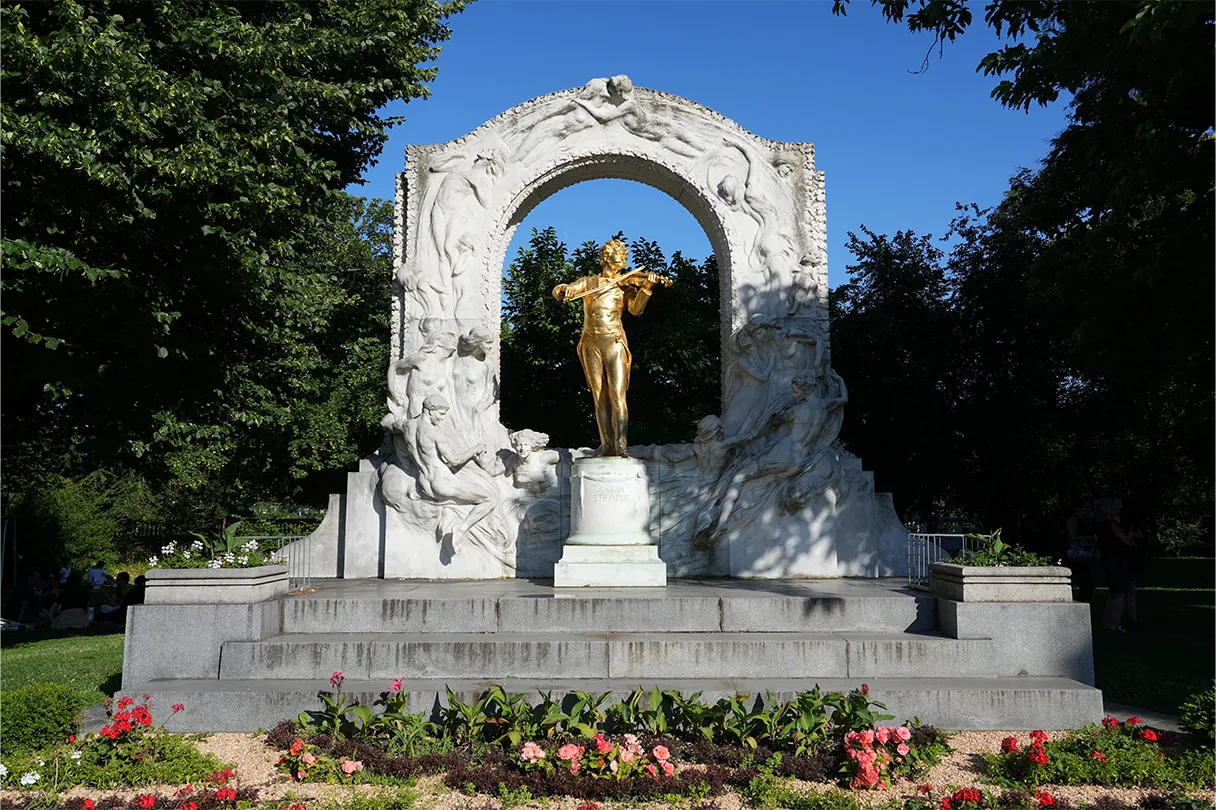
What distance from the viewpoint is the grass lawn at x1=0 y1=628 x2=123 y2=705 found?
8922 millimetres

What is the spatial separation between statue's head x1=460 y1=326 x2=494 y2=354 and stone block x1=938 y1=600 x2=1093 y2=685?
22.2 feet

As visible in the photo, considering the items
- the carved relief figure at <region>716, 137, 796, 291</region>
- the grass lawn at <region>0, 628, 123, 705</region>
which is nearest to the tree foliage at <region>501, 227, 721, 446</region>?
the carved relief figure at <region>716, 137, 796, 291</region>

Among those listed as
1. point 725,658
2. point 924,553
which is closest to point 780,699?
point 725,658

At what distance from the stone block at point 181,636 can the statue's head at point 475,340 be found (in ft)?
16.1

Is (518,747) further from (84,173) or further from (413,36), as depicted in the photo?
(413,36)

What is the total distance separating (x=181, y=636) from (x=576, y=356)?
45.1 ft

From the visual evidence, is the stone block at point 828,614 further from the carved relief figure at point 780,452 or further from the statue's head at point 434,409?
the statue's head at point 434,409

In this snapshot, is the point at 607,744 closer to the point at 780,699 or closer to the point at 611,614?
the point at 780,699

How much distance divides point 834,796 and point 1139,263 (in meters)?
8.56

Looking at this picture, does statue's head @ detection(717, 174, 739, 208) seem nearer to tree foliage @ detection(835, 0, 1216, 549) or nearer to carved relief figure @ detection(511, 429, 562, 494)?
tree foliage @ detection(835, 0, 1216, 549)

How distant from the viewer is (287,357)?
44.5 feet

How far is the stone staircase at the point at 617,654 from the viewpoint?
283 inches

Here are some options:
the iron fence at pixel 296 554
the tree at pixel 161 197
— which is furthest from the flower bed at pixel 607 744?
the tree at pixel 161 197

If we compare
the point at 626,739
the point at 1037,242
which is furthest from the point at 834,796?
the point at 1037,242
